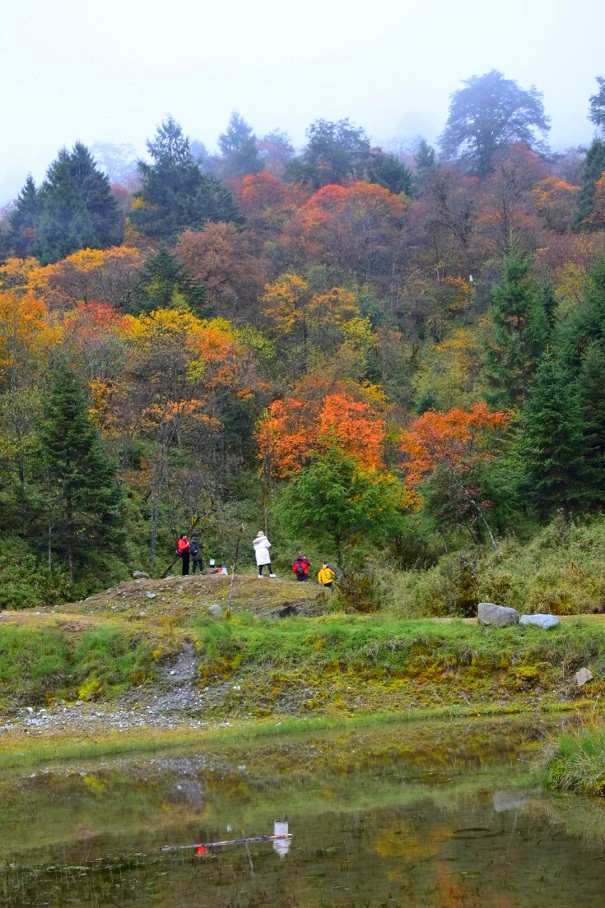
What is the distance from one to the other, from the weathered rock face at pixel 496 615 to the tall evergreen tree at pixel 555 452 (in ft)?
57.7

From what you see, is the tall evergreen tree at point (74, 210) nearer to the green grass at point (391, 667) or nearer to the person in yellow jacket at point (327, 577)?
the person in yellow jacket at point (327, 577)

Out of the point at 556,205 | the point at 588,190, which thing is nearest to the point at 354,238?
Answer: the point at 556,205

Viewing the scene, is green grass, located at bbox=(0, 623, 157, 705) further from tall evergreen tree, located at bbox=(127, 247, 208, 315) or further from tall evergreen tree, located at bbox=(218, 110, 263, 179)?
tall evergreen tree, located at bbox=(218, 110, 263, 179)

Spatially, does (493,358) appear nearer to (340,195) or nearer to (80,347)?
(80,347)

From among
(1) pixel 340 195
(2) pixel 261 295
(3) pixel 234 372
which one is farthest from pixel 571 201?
(3) pixel 234 372

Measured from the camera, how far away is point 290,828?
34.2 feet

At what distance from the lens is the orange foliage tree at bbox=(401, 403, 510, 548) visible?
125ft

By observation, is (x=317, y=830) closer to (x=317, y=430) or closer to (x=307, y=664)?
(x=307, y=664)

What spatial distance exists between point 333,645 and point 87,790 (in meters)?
8.26

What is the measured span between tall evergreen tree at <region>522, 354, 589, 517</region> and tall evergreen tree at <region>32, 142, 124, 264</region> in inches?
1973

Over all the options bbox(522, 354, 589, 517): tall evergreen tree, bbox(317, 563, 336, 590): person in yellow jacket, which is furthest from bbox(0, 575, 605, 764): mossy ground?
bbox(522, 354, 589, 517): tall evergreen tree

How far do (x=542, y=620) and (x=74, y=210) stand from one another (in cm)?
7060

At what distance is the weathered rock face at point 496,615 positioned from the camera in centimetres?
2027

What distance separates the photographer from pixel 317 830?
10.2 m
